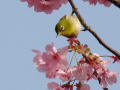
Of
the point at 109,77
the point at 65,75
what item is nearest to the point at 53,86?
the point at 65,75

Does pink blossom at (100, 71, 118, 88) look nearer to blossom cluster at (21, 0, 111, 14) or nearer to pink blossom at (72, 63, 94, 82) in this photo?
pink blossom at (72, 63, 94, 82)

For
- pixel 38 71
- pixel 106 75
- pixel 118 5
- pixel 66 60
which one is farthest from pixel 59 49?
pixel 118 5

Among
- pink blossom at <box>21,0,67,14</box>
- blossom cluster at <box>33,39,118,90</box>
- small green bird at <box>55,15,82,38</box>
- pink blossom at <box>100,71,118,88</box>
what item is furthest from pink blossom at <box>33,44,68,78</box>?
pink blossom at <box>21,0,67,14</box>

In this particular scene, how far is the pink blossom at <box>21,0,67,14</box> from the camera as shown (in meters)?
4.18

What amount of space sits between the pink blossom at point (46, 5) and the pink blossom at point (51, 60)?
3.28ft

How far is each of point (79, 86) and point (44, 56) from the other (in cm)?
51

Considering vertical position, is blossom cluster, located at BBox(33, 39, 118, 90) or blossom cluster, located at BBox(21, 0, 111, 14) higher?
blossom cluster, located at BBox(21, 0, 111, 14)

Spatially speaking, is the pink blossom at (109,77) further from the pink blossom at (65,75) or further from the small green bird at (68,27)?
the small green bird at (68,27)

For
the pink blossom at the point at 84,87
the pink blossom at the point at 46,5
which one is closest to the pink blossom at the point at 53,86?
the pink blossom at the point at 84,87

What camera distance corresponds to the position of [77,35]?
11.5ft

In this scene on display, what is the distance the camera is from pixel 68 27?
3.44 meters

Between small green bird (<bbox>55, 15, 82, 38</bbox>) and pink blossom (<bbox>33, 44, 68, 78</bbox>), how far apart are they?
0.74 feet

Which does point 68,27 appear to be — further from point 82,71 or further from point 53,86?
point 53,86

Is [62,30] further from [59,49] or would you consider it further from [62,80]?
[62,80]
